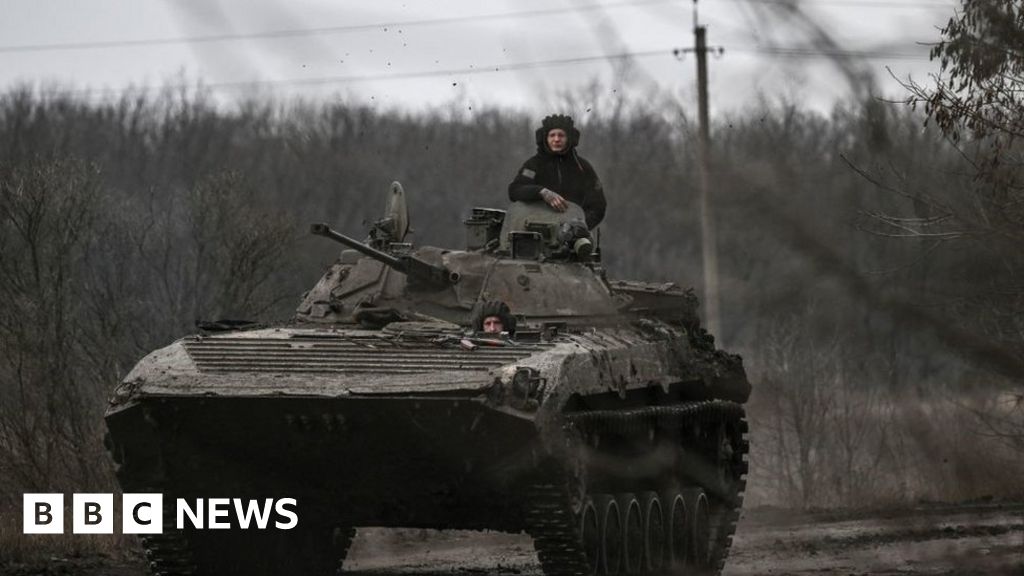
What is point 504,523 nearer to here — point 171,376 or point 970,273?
point 171,376

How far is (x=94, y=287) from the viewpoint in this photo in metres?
17.7

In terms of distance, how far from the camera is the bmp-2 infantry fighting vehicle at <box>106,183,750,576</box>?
955 centimetres

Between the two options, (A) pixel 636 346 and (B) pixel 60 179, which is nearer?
(A) pixel 636 346

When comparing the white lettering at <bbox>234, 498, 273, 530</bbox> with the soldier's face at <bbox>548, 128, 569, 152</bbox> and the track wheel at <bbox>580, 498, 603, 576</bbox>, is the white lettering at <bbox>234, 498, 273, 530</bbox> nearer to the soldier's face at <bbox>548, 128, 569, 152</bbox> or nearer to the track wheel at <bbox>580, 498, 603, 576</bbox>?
the track wheel at <bbox>580, 498, 603, 576</bbox>

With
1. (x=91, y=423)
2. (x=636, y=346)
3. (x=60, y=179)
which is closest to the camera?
(x=636, y=346)

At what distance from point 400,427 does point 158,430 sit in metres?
1.48

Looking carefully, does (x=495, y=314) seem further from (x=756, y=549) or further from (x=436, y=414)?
(x=756, y=549)

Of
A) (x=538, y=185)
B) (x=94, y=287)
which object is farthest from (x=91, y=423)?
(x=538, y=185)

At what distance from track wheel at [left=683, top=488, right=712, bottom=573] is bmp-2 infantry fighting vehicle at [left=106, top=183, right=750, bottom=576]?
29 mm

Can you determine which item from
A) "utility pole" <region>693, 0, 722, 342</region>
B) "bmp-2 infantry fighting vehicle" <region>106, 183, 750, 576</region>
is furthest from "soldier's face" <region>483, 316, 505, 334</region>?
"utility pole" <region>693, 0, 722, 342</region>

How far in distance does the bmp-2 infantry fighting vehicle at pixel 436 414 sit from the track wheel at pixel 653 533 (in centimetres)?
2

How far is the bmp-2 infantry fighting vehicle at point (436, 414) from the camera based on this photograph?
9547 mm

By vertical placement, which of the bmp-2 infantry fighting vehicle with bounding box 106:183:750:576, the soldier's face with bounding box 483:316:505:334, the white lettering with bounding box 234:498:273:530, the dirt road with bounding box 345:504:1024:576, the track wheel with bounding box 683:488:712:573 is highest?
the soldier's face with bounding box 483:316:505:334

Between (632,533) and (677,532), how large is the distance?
1.13m
